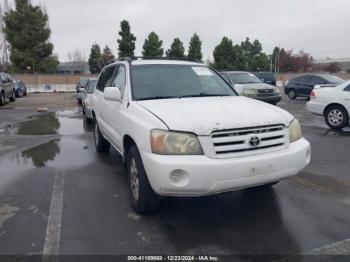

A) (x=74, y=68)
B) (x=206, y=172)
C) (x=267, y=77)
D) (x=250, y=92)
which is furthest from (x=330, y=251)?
(x=74, y=68)

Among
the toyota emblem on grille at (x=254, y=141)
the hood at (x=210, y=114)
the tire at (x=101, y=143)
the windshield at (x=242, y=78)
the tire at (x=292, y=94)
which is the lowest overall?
the tire at (x=101, y=143)

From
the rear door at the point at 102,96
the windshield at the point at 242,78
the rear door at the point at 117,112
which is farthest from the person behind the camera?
the windshield at the point at 242,78

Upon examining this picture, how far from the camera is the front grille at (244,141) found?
338 cm

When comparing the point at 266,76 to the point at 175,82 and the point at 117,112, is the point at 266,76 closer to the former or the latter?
the point at 175,82

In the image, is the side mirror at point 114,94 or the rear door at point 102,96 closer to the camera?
the side mirror at point 114,94

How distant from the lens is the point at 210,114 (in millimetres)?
3615

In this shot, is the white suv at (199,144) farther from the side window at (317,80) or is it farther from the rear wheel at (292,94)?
the rear wheel at (292,94)

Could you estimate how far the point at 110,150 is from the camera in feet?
23.8

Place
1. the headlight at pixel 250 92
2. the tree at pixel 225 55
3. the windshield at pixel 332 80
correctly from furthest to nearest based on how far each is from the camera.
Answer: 1. the tree at pixel 225 55
2. the windshield at pixel 332 80
3. the headlight at pixel 250 92

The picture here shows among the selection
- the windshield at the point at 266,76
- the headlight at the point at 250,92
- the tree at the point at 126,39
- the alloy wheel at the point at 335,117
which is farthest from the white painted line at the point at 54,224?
the tree at the point at 126,39

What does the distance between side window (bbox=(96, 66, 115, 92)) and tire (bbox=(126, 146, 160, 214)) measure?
2.32m

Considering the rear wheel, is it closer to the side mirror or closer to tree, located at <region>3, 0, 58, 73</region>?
the side mirror

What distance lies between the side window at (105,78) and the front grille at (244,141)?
10.1ft

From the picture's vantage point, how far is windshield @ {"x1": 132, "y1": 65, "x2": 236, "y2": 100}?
Answer: 4578 mm
